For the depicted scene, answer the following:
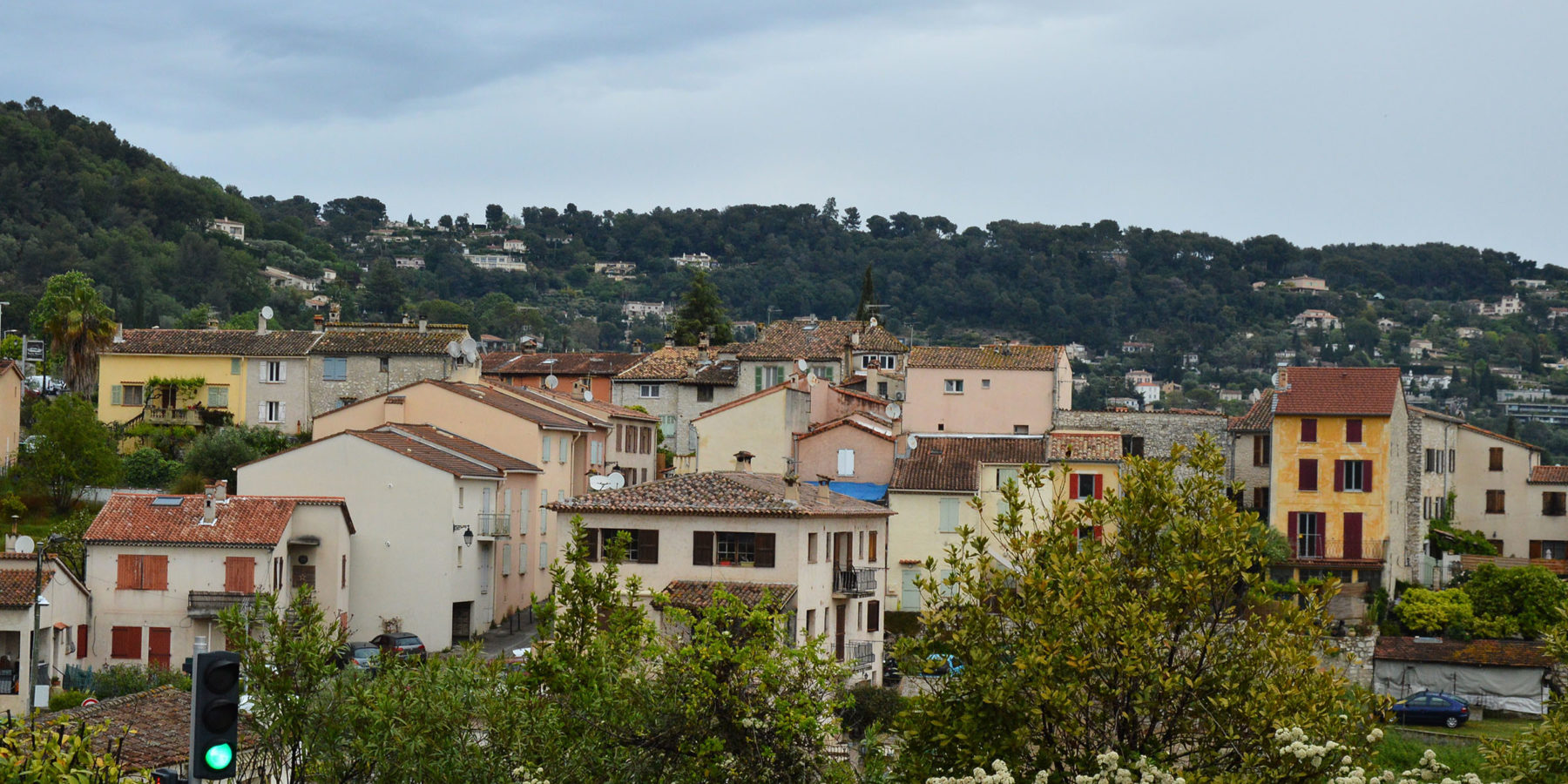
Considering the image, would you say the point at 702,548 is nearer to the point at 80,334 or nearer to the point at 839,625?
the point at 839,625

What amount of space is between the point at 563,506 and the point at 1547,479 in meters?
45.5

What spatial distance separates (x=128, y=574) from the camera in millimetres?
52625

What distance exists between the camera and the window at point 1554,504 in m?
74.4

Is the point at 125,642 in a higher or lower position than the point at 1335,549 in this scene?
lower

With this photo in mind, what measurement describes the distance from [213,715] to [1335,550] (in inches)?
2210

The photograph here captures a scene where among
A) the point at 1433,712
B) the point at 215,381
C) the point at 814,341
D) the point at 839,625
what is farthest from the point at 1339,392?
the point at 215,381

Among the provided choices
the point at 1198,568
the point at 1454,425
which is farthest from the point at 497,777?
the point at 1454,425

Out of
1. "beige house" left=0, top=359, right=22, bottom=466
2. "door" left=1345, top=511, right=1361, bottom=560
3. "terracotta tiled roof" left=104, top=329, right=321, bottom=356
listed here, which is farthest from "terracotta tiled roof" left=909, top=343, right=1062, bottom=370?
"beige house" left=0, top=359, right=22, bottom=466

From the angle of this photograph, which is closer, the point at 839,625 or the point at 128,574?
the point at 839,625

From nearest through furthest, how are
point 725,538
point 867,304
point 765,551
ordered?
1. point 765,551
2. point 725,538
3. point 867,304

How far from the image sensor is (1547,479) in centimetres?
7450

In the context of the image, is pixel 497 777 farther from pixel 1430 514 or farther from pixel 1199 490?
pixel 1430 514

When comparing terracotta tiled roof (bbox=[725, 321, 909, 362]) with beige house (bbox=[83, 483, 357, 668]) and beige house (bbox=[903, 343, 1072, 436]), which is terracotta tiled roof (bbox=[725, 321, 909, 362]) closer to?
beige house (bbox=[903, 343, 1072, 436])

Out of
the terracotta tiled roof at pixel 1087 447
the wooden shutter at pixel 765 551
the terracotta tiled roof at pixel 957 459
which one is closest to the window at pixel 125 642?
the wooden shutter at pixel 765 551
